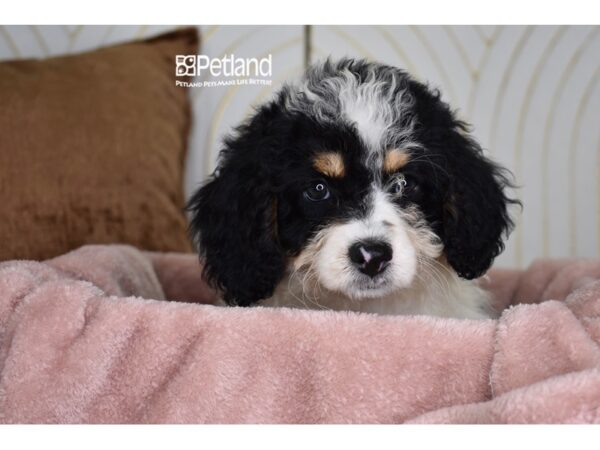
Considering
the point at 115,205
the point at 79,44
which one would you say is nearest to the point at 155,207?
the point at 115,205

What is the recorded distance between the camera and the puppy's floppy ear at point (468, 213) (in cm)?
178

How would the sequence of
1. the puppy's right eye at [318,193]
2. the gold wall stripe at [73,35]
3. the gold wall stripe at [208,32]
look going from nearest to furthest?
1. the puppy's right eye at [318,193]
2. the gold wall stripe at [208,32]
3. the gold wall stripe at [73,35]

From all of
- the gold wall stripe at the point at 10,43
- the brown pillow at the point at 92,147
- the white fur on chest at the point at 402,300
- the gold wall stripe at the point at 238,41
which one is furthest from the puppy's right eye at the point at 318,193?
the gold wall stripe at the point at 10,43

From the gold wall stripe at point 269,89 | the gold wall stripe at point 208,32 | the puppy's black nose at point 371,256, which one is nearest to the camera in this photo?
the puppy's black nose at point 371,256

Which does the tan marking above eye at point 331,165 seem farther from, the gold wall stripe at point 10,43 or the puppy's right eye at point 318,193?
the gold wall stripe at point 10,43

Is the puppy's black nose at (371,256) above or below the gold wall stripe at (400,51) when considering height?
below

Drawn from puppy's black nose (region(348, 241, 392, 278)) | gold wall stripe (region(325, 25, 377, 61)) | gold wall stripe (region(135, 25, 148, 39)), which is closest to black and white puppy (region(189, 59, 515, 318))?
puppy's black nose (region(348, 241, 392, 278))

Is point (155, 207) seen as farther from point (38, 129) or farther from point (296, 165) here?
point (296, 165)

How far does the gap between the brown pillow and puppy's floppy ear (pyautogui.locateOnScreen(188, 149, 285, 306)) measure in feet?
1.93

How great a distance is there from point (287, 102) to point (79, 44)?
36.8 inches

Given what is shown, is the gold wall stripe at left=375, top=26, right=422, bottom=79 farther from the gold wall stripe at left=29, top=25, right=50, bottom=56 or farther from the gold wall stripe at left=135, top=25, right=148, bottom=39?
the gold wall stripe at left=29, top=25, right=50, bottom=56

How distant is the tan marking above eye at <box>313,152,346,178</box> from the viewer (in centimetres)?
164

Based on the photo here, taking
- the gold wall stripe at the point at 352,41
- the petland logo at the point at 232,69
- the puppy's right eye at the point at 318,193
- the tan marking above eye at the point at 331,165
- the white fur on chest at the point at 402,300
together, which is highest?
the gold wall stripe at the point at 352,41

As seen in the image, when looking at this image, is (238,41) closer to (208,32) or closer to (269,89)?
(208,32)
